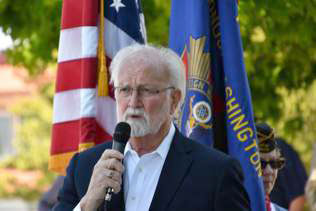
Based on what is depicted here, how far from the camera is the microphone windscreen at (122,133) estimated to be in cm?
423

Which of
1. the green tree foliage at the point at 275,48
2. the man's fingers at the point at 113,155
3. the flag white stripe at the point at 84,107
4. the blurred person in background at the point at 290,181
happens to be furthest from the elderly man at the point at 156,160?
the blurred person in background at the point at 290,181

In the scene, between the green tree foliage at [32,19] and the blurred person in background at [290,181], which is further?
the green tree foliage at [32,19]

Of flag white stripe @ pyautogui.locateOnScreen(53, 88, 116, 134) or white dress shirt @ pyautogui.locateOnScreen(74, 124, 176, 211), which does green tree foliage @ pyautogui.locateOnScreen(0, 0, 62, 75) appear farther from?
white dress shirt @ pyautogui.locateOnScreen(74, 124, 176, 211)

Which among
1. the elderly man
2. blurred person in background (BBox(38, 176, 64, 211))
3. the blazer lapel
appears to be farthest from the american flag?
blurred person in background (BBox(38, 176, 64, 211))

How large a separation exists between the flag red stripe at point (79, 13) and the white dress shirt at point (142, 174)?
62.0 inches

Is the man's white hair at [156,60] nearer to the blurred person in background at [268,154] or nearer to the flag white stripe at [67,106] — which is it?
the blurred person in background at [268,154]

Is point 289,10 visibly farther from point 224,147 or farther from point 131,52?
point 131,52

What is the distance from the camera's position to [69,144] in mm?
6035

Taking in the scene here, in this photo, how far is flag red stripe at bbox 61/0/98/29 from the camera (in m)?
5.90

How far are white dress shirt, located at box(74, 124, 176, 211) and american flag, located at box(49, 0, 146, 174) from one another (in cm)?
129

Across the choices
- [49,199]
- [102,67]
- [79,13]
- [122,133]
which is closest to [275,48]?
[49,199]

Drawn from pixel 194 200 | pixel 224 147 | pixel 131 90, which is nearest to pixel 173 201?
pixel 194 200

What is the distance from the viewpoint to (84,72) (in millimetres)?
5852

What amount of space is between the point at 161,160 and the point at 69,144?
1609 mm
